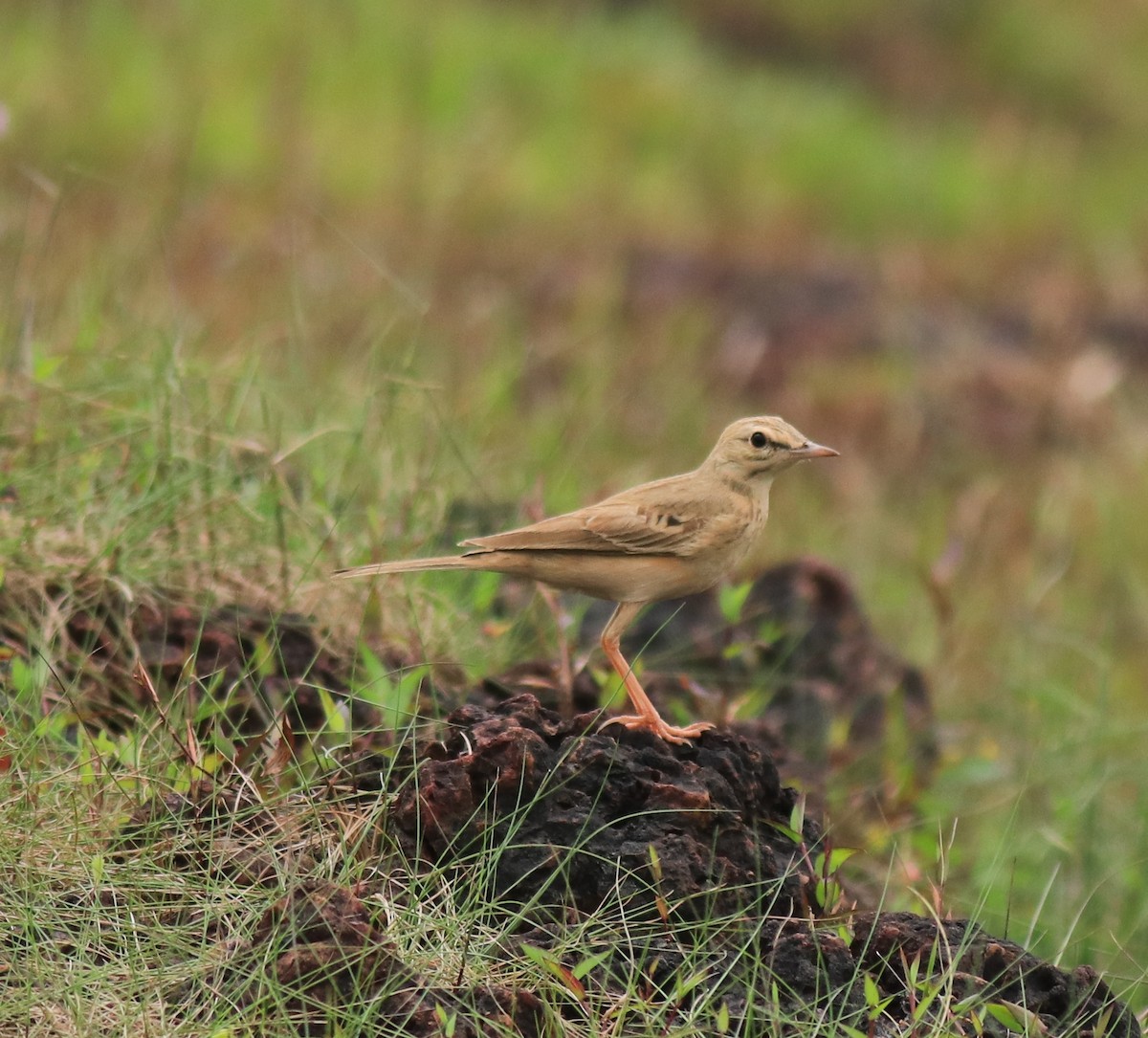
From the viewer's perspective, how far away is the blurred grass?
455cm

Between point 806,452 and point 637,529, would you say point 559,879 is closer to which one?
point 637,529

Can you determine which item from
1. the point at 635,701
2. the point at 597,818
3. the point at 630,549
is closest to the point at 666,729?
the point at 635,701

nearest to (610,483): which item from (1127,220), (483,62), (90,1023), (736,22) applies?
(90,1023)

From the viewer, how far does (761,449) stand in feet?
12.9

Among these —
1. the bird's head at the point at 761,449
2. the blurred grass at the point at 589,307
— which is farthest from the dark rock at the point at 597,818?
the bird's head at the point at 761,449

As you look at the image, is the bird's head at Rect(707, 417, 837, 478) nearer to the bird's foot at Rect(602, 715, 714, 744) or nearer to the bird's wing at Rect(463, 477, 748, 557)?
the bird's wing at Rect(463, 477, 748, 557)

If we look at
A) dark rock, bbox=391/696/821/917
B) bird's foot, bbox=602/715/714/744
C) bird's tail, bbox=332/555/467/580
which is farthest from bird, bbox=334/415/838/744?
dark rock, bbox=391/696/821/917

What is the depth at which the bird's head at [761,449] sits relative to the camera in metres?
3.91

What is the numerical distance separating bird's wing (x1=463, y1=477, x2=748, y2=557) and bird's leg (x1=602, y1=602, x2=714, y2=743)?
15 centimetres

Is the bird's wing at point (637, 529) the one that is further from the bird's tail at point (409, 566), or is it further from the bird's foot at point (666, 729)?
the bird's foot at point (666, 729)

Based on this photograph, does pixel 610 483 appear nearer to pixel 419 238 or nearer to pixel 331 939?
pixel 331 939

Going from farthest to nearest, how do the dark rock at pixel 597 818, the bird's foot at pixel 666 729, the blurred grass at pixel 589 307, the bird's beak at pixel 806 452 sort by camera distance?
the blurred grass at pixel 589 307 → the bird's beak at pixel 806 452 → the bird's foot at pixel 666 729 → the dark rock at pixel 597 818

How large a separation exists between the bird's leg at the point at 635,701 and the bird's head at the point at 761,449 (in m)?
0.40

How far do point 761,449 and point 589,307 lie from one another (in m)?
6.81
